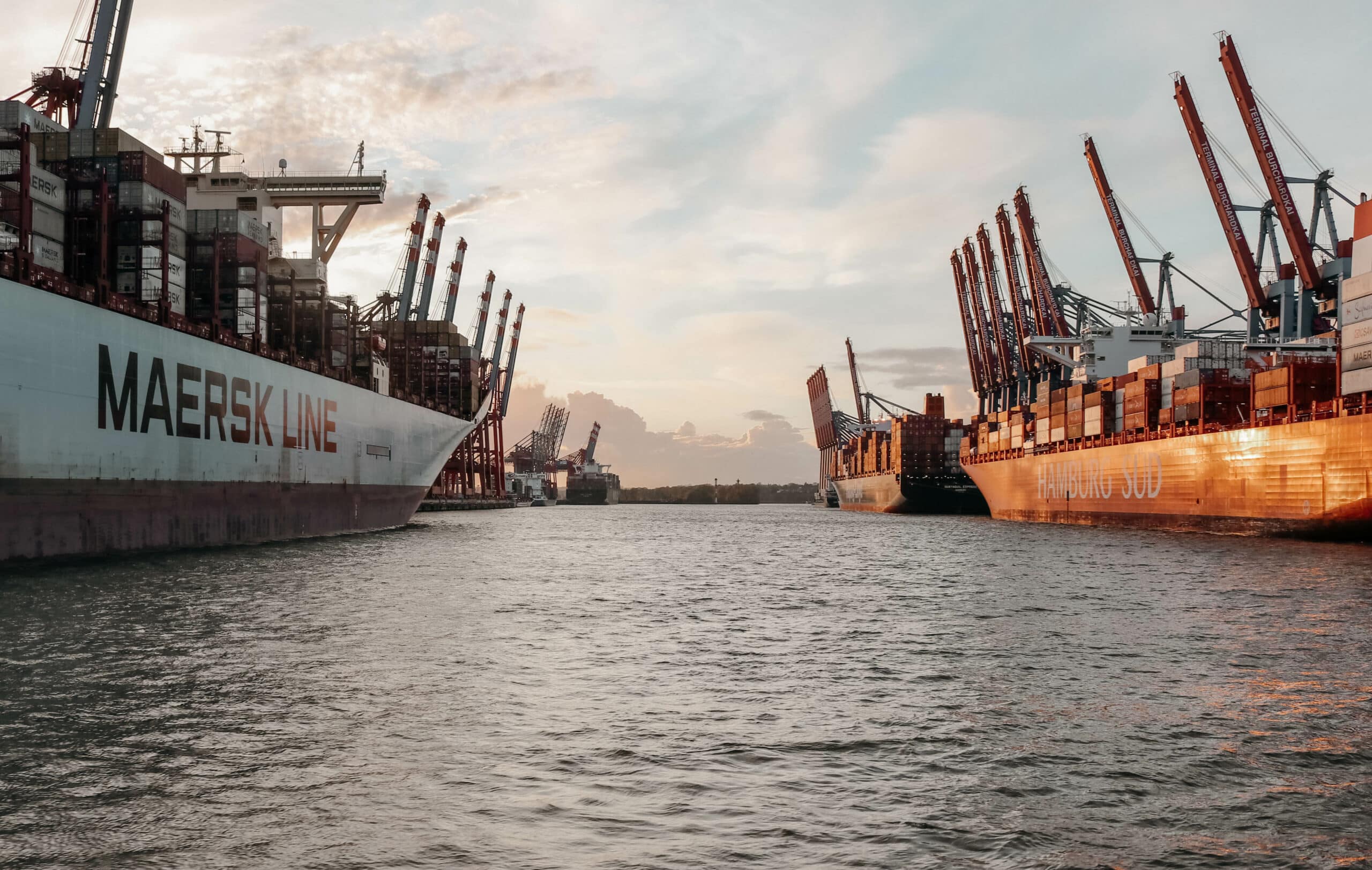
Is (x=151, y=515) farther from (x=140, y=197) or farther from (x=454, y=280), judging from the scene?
(x=454, y=280)

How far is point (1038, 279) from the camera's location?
8919cm

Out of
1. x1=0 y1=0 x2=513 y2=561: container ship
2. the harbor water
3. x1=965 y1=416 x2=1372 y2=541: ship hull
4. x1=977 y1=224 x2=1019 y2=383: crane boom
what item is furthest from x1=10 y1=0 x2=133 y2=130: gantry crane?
x1=977 y1=224 x2=1019 y2=383: crane boom

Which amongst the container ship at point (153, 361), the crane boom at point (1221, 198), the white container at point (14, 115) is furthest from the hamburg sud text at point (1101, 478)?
the white container at point (14, 115)

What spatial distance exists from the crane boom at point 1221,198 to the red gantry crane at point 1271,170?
2.94m

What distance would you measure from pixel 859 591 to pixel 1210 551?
A: 20832 mm

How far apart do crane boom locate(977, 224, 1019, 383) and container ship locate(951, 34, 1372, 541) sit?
10.5 feet

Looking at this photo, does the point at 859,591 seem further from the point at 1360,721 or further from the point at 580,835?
the point at 580,835

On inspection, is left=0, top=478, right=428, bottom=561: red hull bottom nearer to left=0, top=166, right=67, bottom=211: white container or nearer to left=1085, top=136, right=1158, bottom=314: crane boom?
left=0, top=166, right=67, bottom=211: white container

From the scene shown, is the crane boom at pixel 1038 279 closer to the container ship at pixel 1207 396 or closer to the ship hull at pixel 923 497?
the container ship at pixel 1207 396

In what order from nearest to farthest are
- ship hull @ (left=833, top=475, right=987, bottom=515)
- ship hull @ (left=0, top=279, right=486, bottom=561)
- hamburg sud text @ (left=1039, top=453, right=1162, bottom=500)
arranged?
ship hull @ (left=0, top=279, right=486, bottom=561) → hamburg sud text @ (left=1039, top=453, right=1162, bottom=500) → ship hull @ (left=833, top=475, right=987, bottom=515)

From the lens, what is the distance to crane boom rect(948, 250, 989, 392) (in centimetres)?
11319

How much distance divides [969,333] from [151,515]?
9966 cm

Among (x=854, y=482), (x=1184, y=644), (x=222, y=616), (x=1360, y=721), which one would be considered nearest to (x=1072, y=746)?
(x=1360, y=721)

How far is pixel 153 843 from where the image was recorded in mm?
6469
